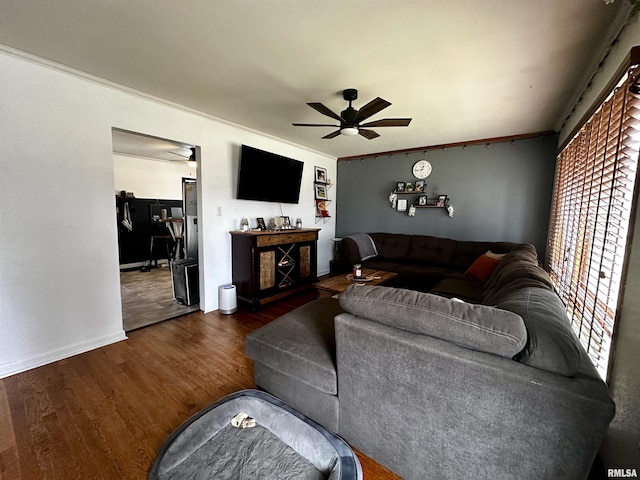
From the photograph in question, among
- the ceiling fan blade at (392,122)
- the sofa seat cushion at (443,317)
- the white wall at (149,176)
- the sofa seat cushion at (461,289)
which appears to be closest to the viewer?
the sofa seat cushion at (443,317)

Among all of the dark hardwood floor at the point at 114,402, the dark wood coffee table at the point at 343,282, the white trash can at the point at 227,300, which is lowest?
the dark hardwood floor at the point at 114,402

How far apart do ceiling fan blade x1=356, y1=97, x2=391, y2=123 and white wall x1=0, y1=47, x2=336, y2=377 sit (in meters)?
1.97

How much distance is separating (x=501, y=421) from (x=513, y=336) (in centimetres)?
30

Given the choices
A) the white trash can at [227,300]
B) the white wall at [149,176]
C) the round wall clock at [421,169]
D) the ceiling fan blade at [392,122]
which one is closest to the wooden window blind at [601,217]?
the ceiling fan blade at [392,122]

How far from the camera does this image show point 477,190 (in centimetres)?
396

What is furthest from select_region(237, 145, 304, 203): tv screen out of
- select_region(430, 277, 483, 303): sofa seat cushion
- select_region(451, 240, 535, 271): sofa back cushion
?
select_region(451, 240, 535, 271): sofa back cushion

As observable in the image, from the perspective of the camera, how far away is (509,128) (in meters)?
3.33

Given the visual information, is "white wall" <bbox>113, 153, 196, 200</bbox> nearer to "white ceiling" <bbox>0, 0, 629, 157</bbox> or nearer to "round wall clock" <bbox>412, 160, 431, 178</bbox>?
"white ceiling" <bbox>0, 0, 629, 157</bbox>

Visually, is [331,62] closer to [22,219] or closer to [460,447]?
[460,447]

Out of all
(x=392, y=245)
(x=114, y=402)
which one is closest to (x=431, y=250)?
(x=392, y=245)

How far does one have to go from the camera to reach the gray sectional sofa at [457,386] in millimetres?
855

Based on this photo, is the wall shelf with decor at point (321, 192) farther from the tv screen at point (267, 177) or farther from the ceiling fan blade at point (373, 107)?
the ceiling fan blade at point (373, 107)

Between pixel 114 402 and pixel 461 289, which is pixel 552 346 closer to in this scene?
pixel 461 289

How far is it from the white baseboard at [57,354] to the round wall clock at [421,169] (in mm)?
4445
